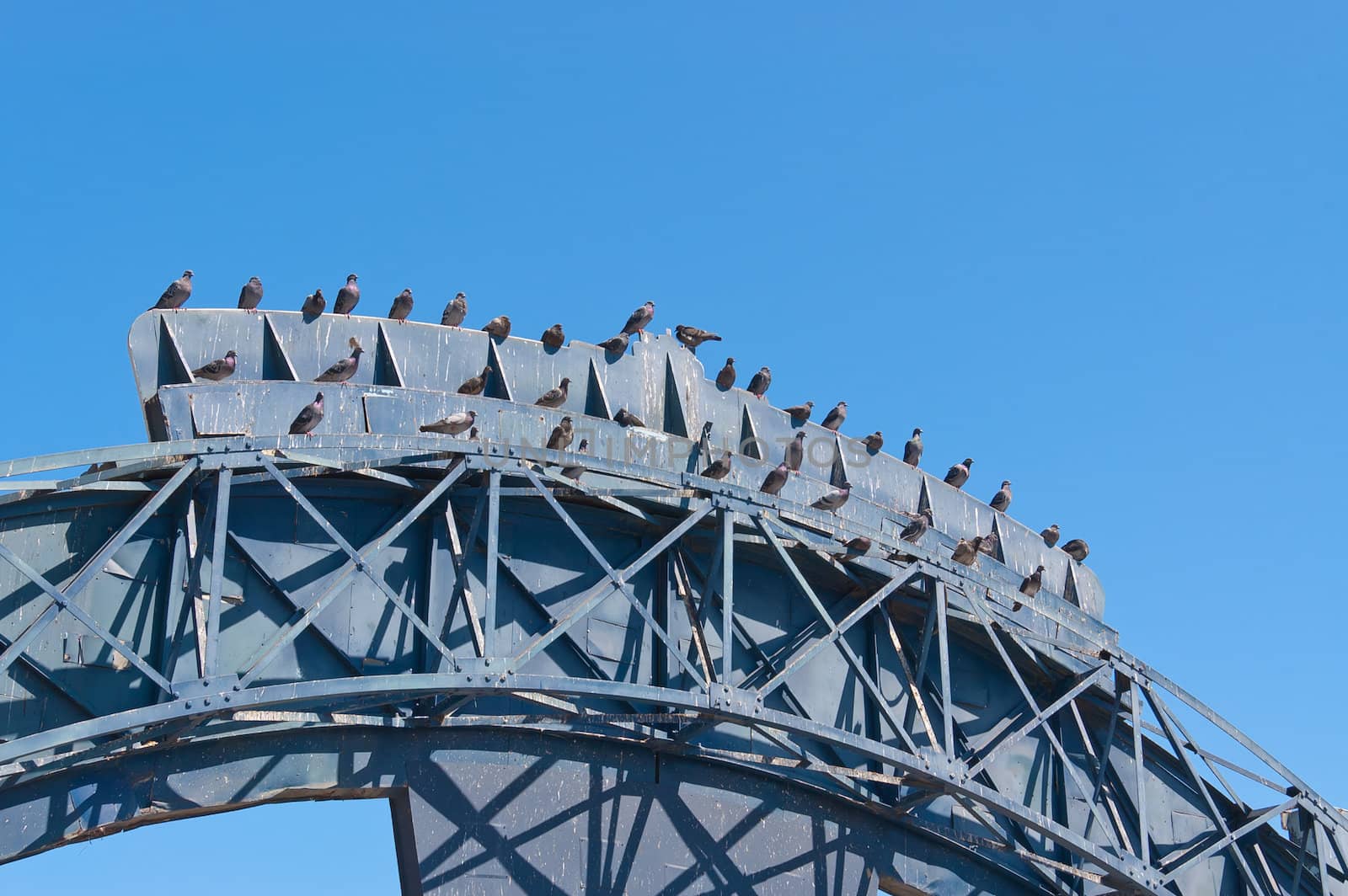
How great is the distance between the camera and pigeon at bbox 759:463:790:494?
19.8m

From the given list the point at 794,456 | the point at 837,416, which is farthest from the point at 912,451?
the point at 794,456

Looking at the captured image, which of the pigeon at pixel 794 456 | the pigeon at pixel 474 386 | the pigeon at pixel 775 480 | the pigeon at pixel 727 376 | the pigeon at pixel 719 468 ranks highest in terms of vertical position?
the pigeon at pixel 727 376

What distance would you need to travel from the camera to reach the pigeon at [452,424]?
18031 mm

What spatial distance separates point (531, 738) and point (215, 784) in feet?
10.1

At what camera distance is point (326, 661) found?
57.6 feet

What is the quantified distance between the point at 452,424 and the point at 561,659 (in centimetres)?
260

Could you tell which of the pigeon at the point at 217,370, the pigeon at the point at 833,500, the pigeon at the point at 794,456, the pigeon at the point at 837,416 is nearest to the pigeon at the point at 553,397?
the pigeon at the point at 794,456

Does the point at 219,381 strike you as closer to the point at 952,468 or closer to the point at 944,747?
the point at 944,747

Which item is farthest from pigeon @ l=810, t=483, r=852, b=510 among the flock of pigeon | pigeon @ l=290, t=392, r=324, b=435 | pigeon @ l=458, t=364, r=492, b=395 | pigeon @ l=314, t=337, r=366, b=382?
pigeon @ l=290, t=392, r=324, b=435

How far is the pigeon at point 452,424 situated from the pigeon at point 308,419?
1100 mm

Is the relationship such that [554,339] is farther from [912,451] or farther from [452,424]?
[912,451]

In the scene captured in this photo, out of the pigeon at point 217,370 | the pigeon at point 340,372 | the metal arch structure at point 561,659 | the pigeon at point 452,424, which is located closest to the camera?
the metal arch structure at point 561,659

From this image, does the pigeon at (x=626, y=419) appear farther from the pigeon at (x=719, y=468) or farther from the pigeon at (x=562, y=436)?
the pigeon at (x=562, y=436)

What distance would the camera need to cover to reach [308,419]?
57.1ft
